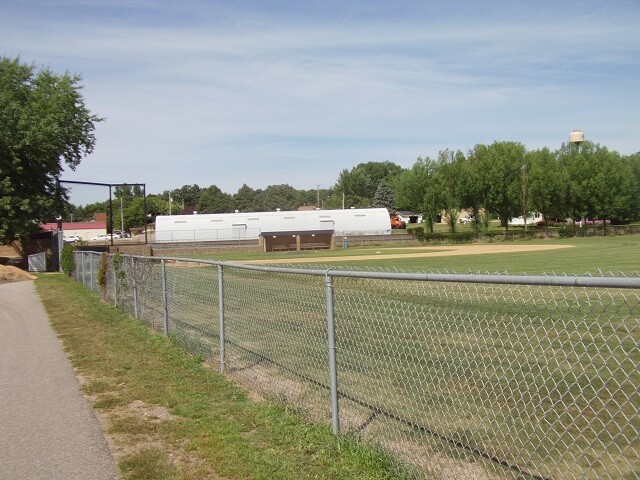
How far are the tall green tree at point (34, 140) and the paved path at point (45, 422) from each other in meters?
28.1

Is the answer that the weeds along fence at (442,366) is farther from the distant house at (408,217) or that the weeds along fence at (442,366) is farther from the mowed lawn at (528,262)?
the distant house at (408,217)

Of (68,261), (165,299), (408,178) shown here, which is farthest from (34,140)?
(408,178)

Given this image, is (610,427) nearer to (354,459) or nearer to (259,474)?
(354,459)

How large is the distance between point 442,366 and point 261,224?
222 feet

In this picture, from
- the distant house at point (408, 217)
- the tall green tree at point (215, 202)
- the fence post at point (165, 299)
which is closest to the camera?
the fence post at point (165, 299)

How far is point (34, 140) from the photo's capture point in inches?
1441

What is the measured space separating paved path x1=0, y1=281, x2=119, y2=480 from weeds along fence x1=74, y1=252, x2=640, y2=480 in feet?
6.22

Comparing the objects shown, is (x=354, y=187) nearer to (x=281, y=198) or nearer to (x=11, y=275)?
(x=281, y=198)

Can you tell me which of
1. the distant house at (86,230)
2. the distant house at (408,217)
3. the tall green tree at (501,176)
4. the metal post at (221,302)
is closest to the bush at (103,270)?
the metal post at (221,302)

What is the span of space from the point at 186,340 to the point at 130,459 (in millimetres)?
4752

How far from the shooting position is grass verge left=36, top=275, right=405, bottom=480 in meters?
4.78

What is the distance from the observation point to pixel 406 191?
2972 inches

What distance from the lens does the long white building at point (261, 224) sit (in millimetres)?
69375

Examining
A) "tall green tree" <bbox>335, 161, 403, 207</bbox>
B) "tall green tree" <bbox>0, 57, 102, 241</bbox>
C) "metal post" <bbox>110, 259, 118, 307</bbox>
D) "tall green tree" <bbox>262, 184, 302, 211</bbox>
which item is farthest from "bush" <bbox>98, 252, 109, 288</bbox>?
"tall green tree" <bbox>262, 184, 302, 211</bbox>
